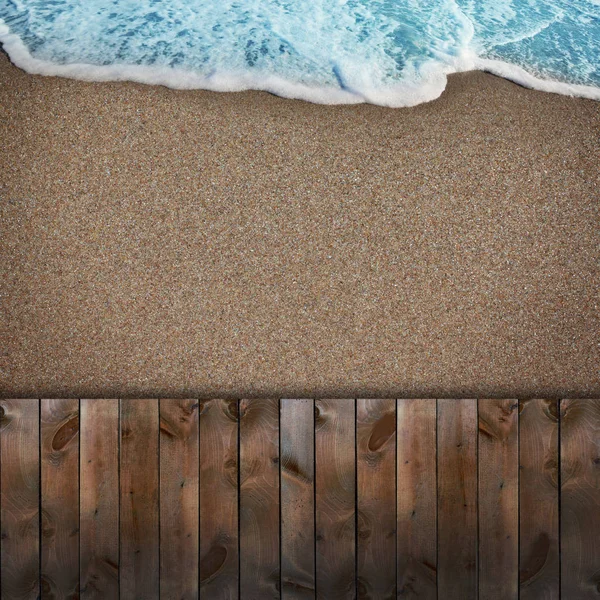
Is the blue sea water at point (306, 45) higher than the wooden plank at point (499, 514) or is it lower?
higher

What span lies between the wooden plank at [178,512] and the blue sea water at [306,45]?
89 centimetres

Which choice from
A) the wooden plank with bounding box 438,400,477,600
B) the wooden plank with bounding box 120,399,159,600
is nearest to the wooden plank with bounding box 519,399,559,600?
the wooden plank with bounding box 438,400,477,600

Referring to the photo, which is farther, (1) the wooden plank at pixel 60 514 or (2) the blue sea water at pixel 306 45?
(2) the blue sea water at pixel 306 45

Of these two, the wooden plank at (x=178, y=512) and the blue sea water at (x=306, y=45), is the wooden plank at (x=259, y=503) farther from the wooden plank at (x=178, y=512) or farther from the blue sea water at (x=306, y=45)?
the blue sea water at (x=306, y=45)

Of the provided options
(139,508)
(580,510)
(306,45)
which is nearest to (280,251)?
(306,45)

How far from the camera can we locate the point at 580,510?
109 cm

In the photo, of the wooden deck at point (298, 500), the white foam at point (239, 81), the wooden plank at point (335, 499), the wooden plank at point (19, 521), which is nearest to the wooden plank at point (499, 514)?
the wooden deck at point (298, 500)

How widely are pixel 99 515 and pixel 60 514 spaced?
9 cm

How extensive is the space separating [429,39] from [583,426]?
107 centimetres

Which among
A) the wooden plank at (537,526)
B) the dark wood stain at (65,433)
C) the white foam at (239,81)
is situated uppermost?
the white foam at (239,81)

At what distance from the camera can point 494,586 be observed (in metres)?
1.08

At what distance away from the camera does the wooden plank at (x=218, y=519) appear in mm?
1069

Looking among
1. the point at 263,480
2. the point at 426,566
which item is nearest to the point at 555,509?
the point at 426,566

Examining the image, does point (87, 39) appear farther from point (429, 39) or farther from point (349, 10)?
point (429, 39)
